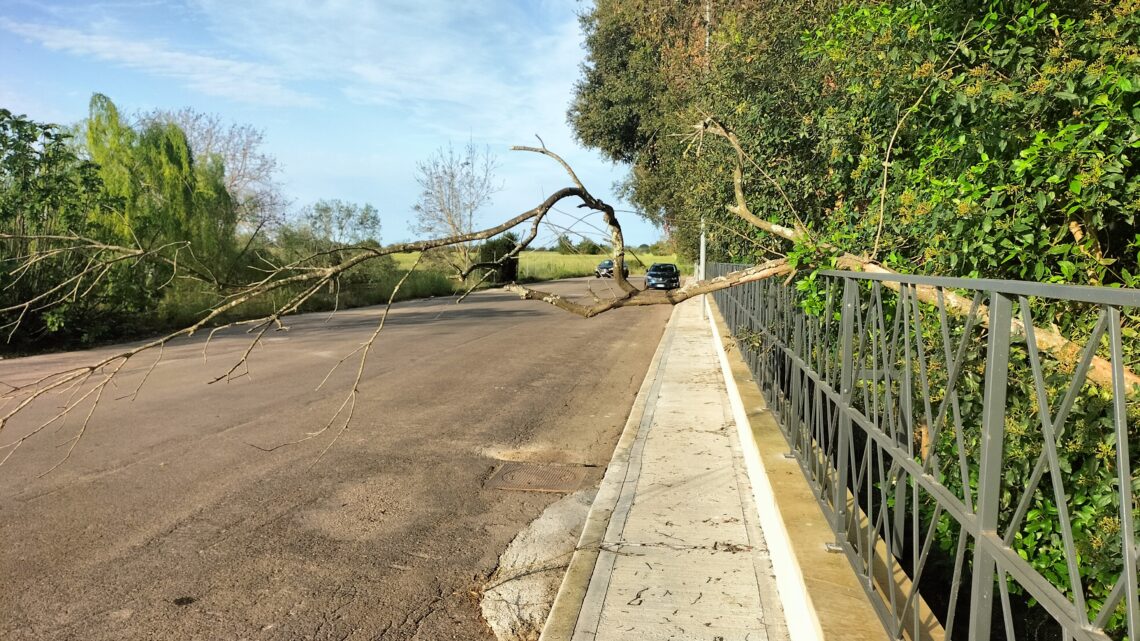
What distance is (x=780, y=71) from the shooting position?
11234 mm

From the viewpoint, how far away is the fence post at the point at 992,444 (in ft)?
6.06

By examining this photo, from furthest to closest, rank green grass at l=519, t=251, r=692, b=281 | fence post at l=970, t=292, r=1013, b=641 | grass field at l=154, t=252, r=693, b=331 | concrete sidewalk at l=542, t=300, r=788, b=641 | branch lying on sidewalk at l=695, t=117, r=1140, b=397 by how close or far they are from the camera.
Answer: green grass at l=519, t=251, r=692, b=281 < grass field at l=154, t=252, r=693, b=331 < concrete sidewalk at l=542, t=300, r=788, b=641 < branch lying on sidewalk at l=695, t=117, r=1140, b=397 < fence post at l=970, t=292, r=1013, b=641

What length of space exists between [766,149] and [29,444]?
26.9 ft

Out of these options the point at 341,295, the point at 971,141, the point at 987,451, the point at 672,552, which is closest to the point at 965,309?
the point at 971,141

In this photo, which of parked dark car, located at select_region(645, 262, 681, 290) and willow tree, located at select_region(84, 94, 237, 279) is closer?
willow tree, located at select_region(84, 94, 237, 279)

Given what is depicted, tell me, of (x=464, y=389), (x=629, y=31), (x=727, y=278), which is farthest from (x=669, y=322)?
(x=727, y=278)

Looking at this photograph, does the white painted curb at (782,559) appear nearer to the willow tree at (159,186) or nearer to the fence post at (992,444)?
the fence post at (992,444)

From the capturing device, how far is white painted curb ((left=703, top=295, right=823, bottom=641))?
3.10m

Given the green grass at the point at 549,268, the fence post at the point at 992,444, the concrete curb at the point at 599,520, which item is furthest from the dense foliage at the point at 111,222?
the green grass at the point at 549,268

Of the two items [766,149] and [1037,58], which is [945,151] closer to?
[1037,58]

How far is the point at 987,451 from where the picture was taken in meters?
1.88

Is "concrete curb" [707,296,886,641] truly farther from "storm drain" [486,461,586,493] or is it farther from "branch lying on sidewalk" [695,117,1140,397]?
"storm drain" [486,461,586,493]

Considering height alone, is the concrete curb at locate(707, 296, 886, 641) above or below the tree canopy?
below

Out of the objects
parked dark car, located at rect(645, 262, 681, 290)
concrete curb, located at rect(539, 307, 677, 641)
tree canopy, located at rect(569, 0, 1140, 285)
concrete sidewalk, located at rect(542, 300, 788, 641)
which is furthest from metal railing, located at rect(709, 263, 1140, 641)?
parked dark car, located at rect(645, 262, 681, 290)
